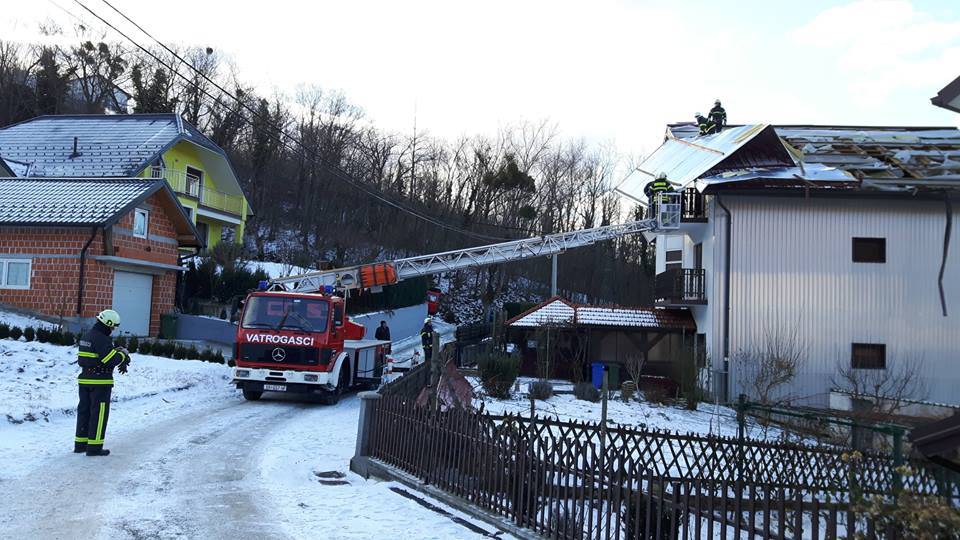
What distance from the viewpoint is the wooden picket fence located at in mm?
6438

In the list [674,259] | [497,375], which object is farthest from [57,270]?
[674,259]

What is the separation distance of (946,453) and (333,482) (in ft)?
22.6

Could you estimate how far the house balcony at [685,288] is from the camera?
27594 millimetres

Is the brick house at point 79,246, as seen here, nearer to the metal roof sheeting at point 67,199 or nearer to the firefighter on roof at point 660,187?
the metal roof sheeting at point 67,199

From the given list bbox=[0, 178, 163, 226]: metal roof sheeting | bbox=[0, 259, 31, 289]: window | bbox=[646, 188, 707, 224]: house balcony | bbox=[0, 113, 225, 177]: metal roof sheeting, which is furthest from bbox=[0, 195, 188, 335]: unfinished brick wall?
bbox=[646, 188, 707, 224]: house balcony

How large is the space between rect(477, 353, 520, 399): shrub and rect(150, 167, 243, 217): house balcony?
81.3 feet

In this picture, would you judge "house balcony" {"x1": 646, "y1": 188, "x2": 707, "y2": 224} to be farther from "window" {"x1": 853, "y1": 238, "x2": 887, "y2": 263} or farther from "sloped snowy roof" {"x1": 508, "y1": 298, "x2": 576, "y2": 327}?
"sloped snowy roof" {"x1": 508, "y1": 298, "x2": 576, "y2": 327}

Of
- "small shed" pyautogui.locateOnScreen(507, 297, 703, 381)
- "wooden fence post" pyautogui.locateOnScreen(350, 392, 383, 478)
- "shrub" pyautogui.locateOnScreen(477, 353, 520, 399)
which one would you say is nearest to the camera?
"wooden fence post" pyautogui.locateOnScreen(350, 392, 383, 478)

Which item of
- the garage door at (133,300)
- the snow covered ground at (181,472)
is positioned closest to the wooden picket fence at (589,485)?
the snow covered ground at (181,472)

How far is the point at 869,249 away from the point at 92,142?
114 ft

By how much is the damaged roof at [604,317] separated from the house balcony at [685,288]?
1114 mm

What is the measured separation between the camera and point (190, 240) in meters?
31.6

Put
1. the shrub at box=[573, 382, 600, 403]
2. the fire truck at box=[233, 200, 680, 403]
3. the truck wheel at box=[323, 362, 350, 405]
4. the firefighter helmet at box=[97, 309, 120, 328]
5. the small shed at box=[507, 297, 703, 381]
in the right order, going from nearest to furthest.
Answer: the firefighter helmet at box=[97, 309, 120, 328] → the fire truck at box=[233, 200, 680, 403] → the truck wheel at box=[323, 362, 350, 405] → the shrub at box=[573, 382, 600, 403] → the small shed at box=[507, 297, 703, 381]

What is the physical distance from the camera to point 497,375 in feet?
66.7
